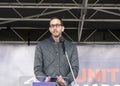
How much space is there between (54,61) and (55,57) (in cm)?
3

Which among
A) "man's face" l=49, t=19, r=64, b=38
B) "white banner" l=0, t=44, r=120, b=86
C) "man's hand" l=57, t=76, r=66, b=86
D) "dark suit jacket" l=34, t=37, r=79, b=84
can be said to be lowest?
"man's hand" l=57, t=76, r=66, b=86

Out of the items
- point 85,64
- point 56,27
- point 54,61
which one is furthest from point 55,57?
point 85,64

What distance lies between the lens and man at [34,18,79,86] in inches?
111

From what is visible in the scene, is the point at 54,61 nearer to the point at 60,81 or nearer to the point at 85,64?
the point at 60,81

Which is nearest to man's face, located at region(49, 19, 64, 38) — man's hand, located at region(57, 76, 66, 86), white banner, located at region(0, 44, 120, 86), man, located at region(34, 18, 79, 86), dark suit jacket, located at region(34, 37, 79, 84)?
man, located at region(34, 18, 79, 86)

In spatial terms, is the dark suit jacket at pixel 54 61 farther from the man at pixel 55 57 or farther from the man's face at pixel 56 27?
the man's face at pixel 56 27

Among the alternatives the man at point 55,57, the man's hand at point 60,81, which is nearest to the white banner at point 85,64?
the man at point 55,57

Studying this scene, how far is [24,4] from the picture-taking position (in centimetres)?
801

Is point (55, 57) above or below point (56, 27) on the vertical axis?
below

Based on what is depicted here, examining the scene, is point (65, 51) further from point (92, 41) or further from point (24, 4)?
point (92, 41)

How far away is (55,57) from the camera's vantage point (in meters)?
2.84

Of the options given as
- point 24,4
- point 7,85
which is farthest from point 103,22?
point 7,85

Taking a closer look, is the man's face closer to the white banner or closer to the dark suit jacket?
the dark suit jacket

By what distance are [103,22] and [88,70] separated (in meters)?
1.64
